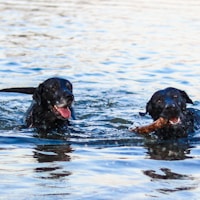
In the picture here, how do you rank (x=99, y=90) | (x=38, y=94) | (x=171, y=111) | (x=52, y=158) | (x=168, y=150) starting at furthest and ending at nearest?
1. (x=99, y=90)
2. (x=38, y=94)
3. (x=171, y=111)
4. (x=168, y=150)
5. (x=52, y=158)

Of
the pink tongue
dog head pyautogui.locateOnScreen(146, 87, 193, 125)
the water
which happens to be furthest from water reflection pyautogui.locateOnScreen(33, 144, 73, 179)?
dog head pyautogui.locateOnScreen(146, 87, 193, 125)

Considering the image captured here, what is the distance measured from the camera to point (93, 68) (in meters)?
16.2

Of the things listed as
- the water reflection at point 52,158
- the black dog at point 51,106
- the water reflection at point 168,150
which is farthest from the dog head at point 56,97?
the water reflection at point 168,150

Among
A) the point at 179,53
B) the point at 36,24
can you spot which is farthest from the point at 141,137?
the point at 36,24

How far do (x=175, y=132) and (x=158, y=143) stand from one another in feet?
1.19

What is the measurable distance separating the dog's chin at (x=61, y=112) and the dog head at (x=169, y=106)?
1.26 m

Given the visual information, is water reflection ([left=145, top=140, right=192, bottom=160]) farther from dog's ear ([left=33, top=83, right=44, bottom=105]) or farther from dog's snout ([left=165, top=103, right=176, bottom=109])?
dog's ear ([left=33, top=83, right=44, bottom=105])

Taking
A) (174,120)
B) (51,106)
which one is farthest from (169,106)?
(51,106)

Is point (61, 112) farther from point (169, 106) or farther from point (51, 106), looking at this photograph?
point (169, 106)

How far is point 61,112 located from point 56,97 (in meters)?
0.23

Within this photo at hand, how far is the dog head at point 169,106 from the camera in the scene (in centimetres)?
955

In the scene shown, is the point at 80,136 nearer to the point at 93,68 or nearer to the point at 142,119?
the point at 142,119

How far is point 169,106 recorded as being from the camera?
9.52m

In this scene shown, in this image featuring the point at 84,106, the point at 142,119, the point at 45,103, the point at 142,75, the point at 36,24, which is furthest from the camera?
the point at 36,24
